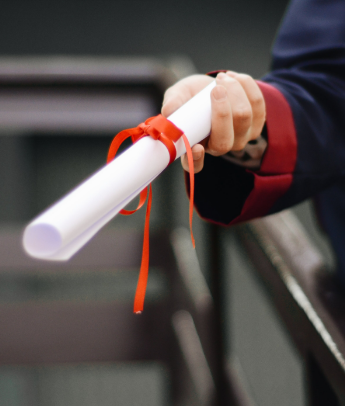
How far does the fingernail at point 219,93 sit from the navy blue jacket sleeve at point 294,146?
52mm

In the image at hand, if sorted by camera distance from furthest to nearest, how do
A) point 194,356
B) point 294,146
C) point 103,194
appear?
point 194,356 → point 294,146 → point 103,194

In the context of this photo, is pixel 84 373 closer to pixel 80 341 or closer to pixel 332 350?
pixel 80 341

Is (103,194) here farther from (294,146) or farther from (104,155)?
(104,155)

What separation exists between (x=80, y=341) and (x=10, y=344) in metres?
0.11

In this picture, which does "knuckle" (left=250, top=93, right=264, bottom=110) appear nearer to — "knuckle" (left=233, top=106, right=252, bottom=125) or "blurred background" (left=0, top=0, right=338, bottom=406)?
"knuckle" (left=233, top=106, right=252, bottom=125)

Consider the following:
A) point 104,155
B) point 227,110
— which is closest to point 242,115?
point 227,110

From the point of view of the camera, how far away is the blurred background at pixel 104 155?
152 cm

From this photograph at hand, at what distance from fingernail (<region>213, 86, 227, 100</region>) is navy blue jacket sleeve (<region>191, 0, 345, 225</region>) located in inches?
2.0

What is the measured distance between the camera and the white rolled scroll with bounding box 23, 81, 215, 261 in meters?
0.13

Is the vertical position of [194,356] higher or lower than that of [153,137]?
lower

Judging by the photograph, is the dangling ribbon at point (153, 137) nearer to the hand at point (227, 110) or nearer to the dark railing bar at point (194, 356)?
the hand at point (227, 110)

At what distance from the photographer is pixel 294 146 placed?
0.86 feet

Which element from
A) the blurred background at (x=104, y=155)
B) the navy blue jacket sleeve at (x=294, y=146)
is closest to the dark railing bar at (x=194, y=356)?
the navy blue jacket sleeve at (x=294, y=146)

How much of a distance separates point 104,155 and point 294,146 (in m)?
1.52
